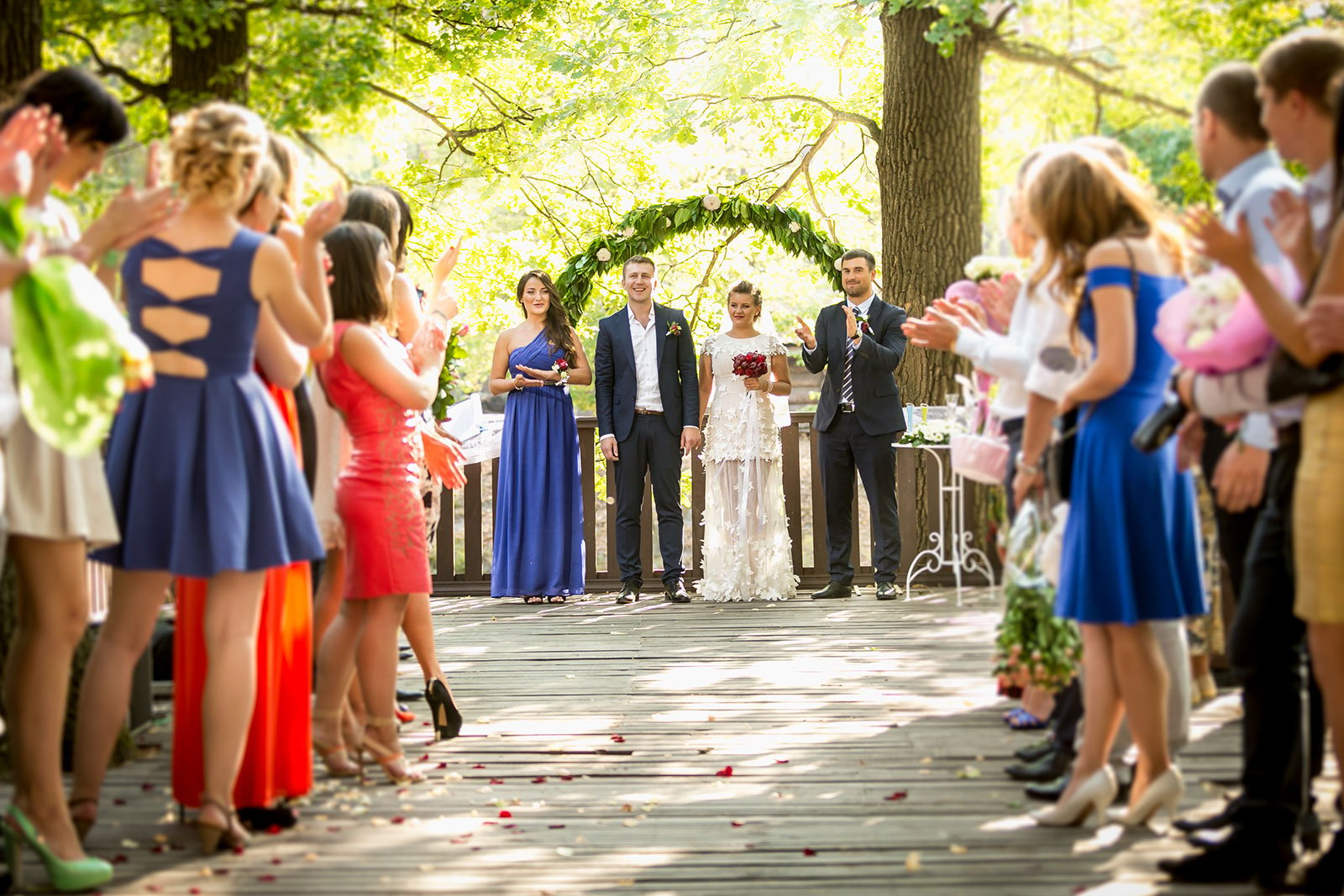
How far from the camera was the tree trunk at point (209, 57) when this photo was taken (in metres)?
4.80

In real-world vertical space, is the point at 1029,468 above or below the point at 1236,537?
above

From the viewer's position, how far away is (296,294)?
3.38 metres

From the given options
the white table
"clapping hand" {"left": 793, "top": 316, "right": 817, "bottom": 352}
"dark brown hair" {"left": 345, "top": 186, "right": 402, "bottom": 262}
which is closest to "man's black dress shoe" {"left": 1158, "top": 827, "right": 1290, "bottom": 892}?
"dark brown hair" {"left": 345, "top": 186, "right": 402, "bottom": 262}

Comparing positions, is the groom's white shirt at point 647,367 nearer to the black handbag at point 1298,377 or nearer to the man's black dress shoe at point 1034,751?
the man's black dress shoe at point 1034,751

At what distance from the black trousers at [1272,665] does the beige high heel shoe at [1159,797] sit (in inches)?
10.7

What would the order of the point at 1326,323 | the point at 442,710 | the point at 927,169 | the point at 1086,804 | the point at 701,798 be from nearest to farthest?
the point at 1326,323, the point at 1086,804, the point at 701,798, the point at 442,710, the point at 927,169

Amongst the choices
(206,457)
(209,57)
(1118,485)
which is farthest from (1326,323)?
(209,57)

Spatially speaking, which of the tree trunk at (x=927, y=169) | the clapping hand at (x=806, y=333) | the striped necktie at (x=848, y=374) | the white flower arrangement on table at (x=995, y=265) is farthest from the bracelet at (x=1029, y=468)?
the tree trunk at (x=927, y=169)

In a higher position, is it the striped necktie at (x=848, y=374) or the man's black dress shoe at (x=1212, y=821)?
the striped necktie at (x=848, y=374)

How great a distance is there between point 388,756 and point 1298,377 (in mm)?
2662

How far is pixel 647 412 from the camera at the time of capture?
839cm

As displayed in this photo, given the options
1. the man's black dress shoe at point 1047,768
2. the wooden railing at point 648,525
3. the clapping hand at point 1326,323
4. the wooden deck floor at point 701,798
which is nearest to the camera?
the clapping hand at point 1326,323

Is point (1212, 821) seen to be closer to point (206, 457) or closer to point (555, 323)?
point (206, 457)

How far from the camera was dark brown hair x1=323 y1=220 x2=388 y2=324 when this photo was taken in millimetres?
4078
